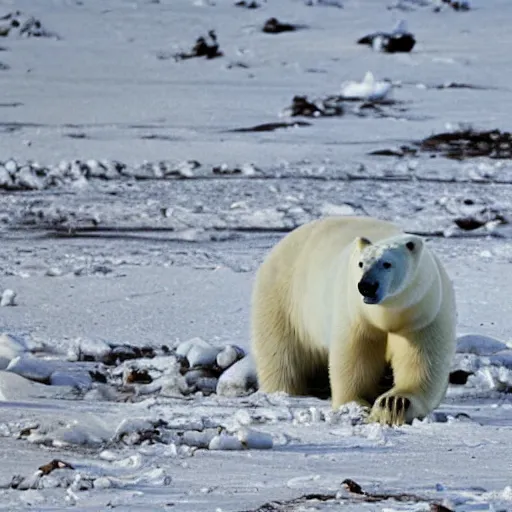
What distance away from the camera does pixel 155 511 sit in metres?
2.70

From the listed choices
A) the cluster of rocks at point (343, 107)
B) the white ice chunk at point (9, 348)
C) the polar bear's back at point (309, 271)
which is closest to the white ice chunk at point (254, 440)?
the polar bear's back at point (309, 271)

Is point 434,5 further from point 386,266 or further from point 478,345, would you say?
point 386,266

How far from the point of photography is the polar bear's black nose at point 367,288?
155 inches

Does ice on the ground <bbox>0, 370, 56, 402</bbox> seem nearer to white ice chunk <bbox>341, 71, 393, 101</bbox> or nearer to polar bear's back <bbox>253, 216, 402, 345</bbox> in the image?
polar bear's back <bbox>253, 216, 402, 345</bbox>

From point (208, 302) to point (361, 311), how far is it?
2017 mm

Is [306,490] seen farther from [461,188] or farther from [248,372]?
[461,188]

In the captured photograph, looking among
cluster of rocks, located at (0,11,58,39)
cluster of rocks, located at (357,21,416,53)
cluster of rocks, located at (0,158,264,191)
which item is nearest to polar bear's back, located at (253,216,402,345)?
cluster of rocks, located at (0,158,264,191)

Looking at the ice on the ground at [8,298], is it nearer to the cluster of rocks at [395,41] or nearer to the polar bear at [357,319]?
the polar bear at [357,319]

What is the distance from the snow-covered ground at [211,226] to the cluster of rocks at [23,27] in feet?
0.19

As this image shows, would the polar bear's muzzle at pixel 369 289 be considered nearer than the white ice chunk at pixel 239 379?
Yes

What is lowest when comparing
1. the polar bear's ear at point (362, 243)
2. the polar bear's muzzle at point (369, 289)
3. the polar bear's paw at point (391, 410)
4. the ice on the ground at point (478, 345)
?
the ice on the ground at point (478, 345)

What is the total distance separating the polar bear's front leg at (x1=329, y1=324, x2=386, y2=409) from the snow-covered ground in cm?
12

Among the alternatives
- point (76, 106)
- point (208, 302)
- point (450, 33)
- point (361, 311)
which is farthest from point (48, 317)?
point (450, 33)

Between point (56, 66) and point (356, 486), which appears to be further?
point (56, 66)
